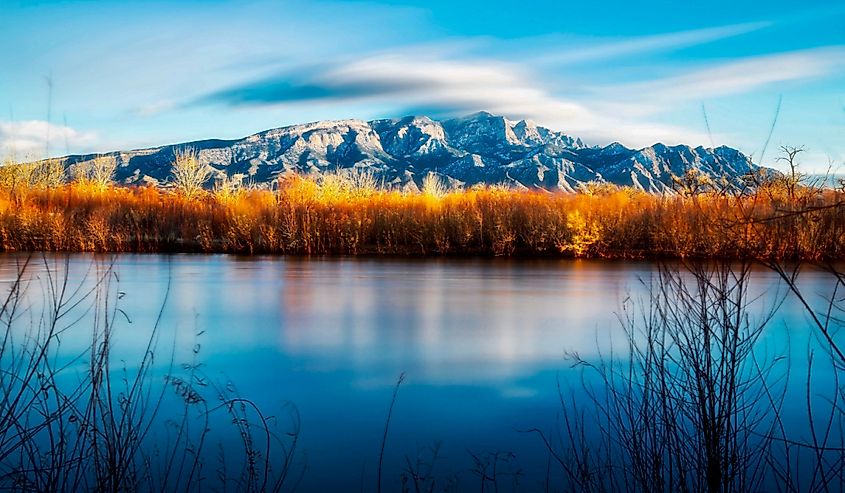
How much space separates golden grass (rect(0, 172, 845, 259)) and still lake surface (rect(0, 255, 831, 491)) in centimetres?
514

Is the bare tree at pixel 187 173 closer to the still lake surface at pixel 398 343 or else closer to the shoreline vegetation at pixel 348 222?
the shoreline vegetation at pixel 348 222

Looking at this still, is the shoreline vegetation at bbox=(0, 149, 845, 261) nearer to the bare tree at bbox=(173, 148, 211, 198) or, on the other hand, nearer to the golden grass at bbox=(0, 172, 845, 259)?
the golden grass at bbox=(0, 172, 845, 259)

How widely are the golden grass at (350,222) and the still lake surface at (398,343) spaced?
5140 mm

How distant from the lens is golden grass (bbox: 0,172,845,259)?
25.5m

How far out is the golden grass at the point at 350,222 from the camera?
25469mm

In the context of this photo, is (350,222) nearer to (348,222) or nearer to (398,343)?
(348,222)

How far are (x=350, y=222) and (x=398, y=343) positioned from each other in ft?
56.8

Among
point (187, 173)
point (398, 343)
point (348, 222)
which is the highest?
point (187, 173)

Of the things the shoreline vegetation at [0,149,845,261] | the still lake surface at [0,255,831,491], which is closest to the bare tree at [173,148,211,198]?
the shoreline vegetation at [0,149,845,261]

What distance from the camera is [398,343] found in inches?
411

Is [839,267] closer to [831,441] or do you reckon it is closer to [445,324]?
[445,324]

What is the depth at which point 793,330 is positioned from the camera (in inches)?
443

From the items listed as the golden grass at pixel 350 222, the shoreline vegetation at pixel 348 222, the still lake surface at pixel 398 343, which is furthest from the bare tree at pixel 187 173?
the still lake surface at pixel 398 343

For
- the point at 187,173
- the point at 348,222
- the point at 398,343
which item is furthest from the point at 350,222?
the point at 187,173
